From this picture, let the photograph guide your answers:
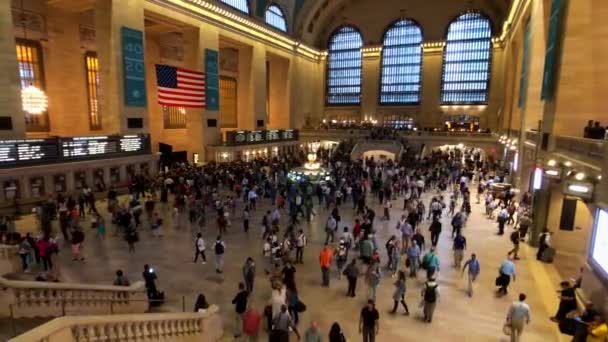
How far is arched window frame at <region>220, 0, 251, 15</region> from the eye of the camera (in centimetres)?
2766

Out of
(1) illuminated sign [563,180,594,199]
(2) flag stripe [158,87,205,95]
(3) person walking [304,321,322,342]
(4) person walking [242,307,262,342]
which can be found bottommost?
(4) person walking [242,307,262,342]

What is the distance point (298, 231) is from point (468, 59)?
3515 centimetres

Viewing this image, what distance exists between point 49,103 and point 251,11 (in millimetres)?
17443

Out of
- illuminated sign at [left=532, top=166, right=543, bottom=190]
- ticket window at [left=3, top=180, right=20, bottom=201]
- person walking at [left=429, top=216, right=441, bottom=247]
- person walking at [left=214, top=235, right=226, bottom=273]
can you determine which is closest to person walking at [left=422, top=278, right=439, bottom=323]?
person walking at [left=429, top=216, right=441, bottom=247]

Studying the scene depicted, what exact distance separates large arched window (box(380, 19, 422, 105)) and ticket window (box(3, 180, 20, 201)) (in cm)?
3628

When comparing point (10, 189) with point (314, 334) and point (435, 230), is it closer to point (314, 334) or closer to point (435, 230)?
point (314, 334)

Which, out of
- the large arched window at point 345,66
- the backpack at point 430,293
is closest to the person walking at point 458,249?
the backpack at point 430,293

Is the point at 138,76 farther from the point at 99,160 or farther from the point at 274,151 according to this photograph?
the point at 274,151

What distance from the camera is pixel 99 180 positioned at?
1595cm

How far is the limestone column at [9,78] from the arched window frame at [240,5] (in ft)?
50.7

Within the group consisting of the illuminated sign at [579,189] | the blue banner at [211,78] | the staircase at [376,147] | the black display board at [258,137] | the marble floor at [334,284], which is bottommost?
the marble floor at [334,284]

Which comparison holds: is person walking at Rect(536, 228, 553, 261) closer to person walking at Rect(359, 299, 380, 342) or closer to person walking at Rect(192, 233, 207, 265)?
person walking at Rect(359, 299, 380, 342)

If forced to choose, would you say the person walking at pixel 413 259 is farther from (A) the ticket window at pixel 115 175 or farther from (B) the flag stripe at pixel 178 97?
(B) the flag stripe at pixel 178 97

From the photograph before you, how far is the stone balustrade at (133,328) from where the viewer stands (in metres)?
3.99
